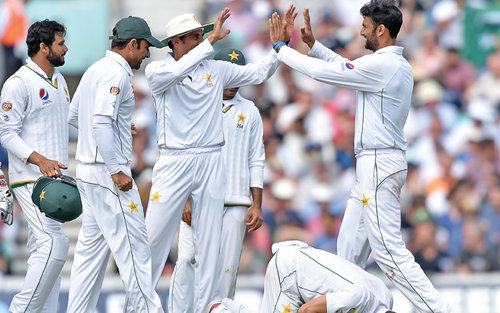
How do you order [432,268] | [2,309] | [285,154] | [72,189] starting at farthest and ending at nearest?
[285,154]
[432,268]
[2,309]
[72,189]

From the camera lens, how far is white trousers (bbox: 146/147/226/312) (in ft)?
24.7

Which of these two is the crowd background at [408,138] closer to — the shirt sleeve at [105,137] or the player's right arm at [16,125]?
the player's right arm at [16,125]

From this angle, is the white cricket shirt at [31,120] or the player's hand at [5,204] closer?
the player's hand at [5,204]

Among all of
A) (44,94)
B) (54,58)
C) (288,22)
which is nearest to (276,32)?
(288,22)

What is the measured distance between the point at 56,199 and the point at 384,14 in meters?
2.80

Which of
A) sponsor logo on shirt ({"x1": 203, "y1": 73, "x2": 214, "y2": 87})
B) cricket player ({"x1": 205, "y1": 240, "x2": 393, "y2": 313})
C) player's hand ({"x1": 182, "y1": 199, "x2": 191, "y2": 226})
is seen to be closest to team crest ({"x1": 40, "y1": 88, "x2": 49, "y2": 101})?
sponsor logo on shirt ({"x1": 203, "y1": 73, "x2": 214, "y2": 87})

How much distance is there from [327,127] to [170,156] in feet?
20.0

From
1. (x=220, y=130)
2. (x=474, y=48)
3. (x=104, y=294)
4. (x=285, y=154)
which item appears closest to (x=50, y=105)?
(x=220, y=130)

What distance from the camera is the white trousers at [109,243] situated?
23.4 feet

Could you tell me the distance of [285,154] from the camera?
13109 mm

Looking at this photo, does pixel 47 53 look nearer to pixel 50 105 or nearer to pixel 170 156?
pixel 50 105

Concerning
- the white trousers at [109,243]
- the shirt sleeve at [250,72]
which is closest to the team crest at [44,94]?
the white trousers at [109,243]

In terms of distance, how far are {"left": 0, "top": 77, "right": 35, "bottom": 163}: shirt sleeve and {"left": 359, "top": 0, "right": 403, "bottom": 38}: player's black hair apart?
2707 millimetres

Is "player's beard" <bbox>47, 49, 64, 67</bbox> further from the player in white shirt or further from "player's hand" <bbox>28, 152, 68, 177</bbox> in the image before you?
the player in white shirt
